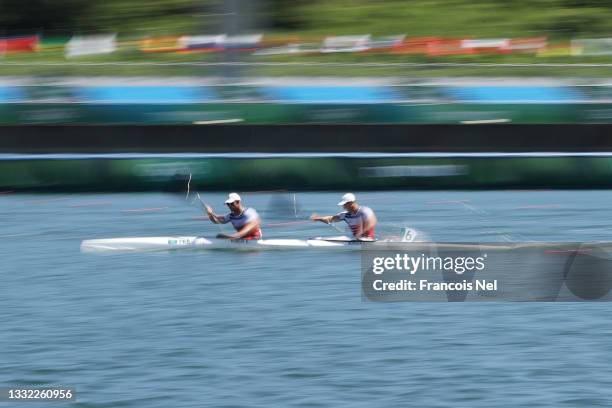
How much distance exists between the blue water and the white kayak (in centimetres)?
14

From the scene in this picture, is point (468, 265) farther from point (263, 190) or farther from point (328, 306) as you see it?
point (263, 190)

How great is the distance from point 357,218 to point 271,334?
4540mm

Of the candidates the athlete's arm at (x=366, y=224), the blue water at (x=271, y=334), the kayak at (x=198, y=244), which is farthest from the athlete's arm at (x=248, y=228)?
the athlete's arm at (x=366, y=224)

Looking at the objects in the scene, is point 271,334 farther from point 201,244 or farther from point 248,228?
point 201,244

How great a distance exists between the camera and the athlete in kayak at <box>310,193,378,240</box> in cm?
1889

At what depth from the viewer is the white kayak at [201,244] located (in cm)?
1947

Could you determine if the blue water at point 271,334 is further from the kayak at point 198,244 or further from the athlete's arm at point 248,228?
the athlete's arm at point 248,228

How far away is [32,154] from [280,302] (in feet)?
39.2

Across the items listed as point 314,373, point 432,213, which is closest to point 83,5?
point 432,213

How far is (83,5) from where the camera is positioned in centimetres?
4522

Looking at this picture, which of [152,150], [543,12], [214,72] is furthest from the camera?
[543,12]

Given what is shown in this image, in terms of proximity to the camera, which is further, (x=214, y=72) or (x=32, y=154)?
(x=214, y=72)

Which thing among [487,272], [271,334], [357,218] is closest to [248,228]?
[357,218]

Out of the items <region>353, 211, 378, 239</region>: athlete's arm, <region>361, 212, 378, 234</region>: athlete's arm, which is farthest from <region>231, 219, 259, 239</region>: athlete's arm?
<region>361, 212, 378, 234</region>: athlete's arm
